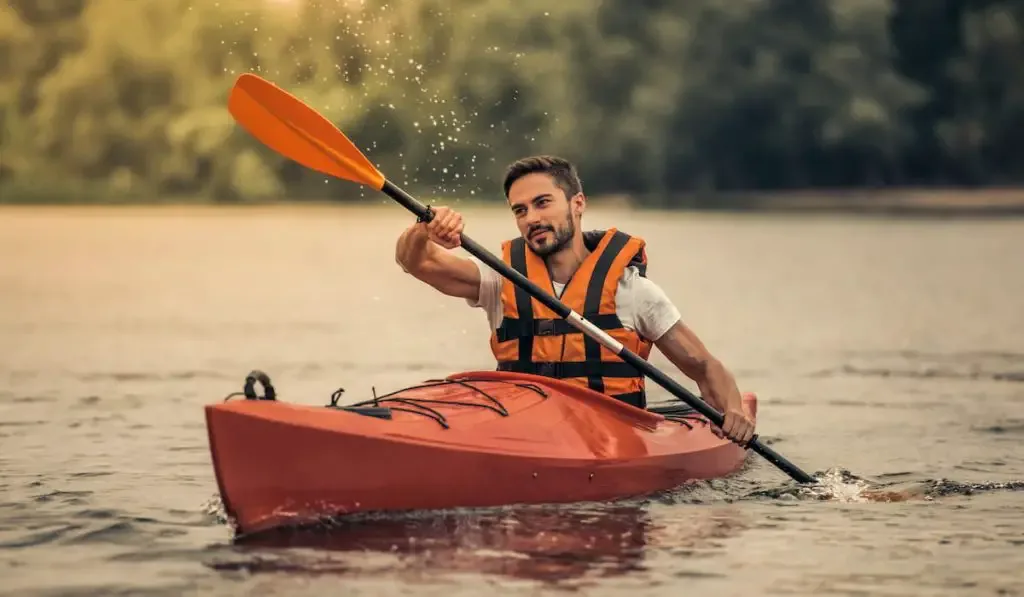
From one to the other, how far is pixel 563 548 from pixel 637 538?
0.34 metres

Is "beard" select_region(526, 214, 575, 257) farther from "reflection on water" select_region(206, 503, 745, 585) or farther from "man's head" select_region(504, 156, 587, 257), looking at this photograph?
"reflection on water" select_region(206, 503, 745, 585)

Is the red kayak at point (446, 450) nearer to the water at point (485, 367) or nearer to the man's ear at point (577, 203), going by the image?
the water at point (485, 367)

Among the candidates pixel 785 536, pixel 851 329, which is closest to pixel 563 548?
pixel 785 536

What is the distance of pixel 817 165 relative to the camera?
41094mm

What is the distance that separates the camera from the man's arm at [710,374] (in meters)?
6.66

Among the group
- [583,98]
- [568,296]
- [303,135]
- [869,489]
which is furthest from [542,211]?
[583,98]

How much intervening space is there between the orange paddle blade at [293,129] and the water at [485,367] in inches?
51.5

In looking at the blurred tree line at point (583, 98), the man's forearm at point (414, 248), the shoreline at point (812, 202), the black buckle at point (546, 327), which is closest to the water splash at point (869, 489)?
the black buckle at point (546, 327)

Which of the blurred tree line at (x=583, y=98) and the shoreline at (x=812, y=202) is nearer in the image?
the shoreline at (x=812, y=202)

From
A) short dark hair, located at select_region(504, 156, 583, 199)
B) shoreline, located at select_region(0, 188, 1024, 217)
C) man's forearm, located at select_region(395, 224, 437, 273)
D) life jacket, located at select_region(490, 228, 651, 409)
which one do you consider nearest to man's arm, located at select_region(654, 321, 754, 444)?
life jacket, located at select_region(490, 228, 651, 409)

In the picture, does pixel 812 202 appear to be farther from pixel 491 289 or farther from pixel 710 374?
pixel 491 289

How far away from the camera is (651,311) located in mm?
6688

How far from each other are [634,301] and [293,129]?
4.51 ft

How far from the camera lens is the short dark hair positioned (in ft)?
21.6
